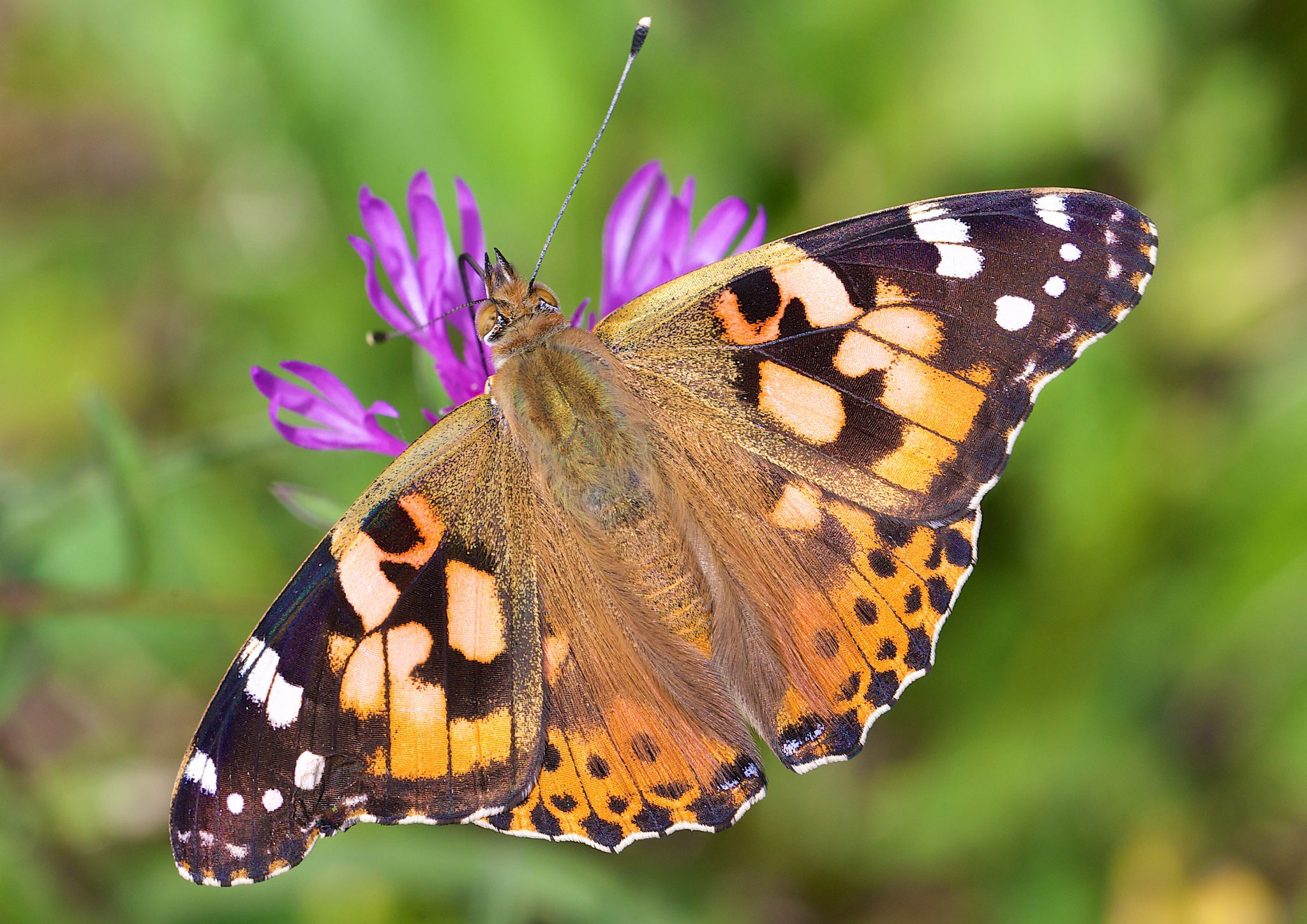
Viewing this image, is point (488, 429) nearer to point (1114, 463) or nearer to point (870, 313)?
point (870, 313)

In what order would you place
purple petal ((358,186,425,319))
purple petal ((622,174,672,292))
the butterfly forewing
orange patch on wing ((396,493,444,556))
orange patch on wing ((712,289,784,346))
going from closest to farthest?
orange patch on wing ((396,493,444,556)) < the butterfly forewing < orange patch on wing ((712,289,784,346)) < purple petal ((358,186,425,319)) < purple petal ((622,174,672,292))

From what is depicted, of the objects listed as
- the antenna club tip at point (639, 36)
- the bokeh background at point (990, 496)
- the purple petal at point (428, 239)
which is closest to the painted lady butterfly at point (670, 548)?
the purple petal at point (428, 239)

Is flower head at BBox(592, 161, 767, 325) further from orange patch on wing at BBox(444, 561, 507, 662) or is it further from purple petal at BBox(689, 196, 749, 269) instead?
orange patch on wing at BBox(444, 561, 507, 662)

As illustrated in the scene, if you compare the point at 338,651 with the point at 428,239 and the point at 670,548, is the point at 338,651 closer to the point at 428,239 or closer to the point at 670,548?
the point at 670,548

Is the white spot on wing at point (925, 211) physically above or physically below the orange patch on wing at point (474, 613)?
above

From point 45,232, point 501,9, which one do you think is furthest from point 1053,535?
point 45,232

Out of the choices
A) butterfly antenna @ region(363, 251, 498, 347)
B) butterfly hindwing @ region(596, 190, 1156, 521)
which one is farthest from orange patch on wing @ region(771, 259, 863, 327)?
butterfly antenna @ region(363, 251, 498, 347)

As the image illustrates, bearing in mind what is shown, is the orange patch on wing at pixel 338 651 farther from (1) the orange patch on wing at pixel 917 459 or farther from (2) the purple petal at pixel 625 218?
(2) the purple petal at pixel 625 218
